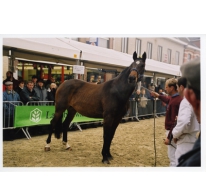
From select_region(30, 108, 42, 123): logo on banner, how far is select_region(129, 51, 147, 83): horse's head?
2.31m

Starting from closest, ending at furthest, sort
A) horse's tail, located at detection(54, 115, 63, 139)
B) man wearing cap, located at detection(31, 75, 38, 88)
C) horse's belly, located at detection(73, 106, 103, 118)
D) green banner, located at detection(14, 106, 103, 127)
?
man wearing cap, located at detection(31, 75, 38, 88)
horse's belly, located at detection(73, 106, 103, 118)
horse's tail, located at detection(54, 115, 63, 139)
green banner, located at detection(14, 106, 103, 127)

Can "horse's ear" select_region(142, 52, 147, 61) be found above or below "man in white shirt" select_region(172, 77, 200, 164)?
above

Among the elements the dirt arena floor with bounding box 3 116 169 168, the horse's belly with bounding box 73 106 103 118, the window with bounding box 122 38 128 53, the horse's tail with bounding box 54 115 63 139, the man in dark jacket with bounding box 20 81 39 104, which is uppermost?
the window with bounding box 122 38 128 53

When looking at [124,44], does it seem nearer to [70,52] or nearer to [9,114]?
[70,52]

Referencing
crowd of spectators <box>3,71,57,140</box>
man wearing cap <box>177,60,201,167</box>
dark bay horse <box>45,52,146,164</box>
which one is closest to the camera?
man wearing cap <box>177,60,201,167</box>

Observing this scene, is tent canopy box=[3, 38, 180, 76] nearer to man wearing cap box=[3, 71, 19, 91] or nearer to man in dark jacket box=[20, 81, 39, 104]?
man wearing cap box=[3, 71, 19, 91]

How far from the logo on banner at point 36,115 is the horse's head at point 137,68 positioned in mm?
2308

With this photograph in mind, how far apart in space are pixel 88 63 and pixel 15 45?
148 cm

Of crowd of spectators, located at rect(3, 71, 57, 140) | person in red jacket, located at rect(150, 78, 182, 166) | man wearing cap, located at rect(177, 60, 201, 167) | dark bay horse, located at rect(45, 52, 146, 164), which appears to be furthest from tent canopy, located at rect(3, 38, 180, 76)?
man wearing cap, located at rect(177, 60, 201, 167)

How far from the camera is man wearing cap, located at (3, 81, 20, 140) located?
14.1 ft

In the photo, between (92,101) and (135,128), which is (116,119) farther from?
(135,128)

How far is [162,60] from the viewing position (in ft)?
17.4

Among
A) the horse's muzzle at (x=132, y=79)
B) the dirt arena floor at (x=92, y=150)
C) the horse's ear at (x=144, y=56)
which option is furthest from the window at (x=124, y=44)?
the dirt arena floor at (x=92, y=150)

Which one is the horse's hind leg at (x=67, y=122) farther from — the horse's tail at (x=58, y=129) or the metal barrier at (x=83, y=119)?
the metal barrier at (x=83, y=119)
